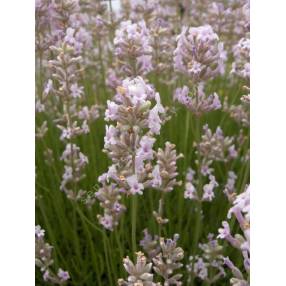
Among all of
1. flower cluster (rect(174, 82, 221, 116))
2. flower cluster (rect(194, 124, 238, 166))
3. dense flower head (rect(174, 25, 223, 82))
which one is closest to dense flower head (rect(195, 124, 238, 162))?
flower cluster (rect(194, 124, 238, 166))

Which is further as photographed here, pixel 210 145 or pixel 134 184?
pixel 210 145

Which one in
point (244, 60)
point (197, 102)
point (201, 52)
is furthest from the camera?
point (244, 60)

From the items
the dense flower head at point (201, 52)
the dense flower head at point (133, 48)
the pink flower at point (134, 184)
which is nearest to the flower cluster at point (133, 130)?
the pink flower at point (134, 184)

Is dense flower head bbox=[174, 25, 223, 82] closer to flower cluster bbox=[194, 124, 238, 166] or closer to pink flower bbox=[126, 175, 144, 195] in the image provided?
flower cluster bbox=[194, 124, 238, 166]

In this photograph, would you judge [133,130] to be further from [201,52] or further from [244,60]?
[244,60]

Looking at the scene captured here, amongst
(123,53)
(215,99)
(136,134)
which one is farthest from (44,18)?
(136,134)

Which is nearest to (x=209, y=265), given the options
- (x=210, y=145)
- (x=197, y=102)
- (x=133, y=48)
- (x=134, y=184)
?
(x=210, y=145)

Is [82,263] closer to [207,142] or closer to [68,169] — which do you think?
[68,169]
